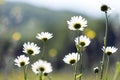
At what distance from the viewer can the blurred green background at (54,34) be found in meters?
7.38

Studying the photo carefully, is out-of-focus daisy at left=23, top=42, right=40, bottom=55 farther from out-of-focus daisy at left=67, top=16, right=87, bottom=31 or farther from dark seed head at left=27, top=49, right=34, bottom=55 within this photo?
out-of-focus daisy at left=67, top=16, right=87, bottom=31

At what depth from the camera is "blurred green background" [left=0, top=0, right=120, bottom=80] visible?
24.2 ft

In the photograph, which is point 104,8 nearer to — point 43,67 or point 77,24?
point 77,24

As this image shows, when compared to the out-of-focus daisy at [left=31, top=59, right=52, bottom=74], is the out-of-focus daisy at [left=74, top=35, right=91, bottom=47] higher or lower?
higher

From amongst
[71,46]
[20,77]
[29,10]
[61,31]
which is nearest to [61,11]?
[29,10]

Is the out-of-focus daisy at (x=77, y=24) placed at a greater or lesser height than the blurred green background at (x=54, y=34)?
lesser

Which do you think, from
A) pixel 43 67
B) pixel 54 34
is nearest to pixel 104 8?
pixel 43 67

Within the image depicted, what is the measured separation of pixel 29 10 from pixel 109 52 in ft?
259

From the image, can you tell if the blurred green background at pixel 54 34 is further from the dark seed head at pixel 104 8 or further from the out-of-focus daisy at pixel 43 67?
the out-of-focus daisy at pixel 43 67

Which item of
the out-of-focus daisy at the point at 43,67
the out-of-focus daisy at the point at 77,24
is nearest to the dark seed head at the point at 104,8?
the out-of-focus daisy at the point at 77,24

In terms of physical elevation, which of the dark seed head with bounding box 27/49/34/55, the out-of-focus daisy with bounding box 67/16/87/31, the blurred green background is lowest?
the dark seed head with bounding box 27/49/34/55

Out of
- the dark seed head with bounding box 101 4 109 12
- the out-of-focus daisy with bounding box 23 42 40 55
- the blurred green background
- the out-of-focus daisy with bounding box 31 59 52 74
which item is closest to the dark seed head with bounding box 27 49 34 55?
the out-of-focus daisy with bounding box 23 42 40 55

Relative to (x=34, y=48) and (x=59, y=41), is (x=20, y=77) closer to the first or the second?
Result: (x=34, y=48)

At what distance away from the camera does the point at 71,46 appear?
3497cm
